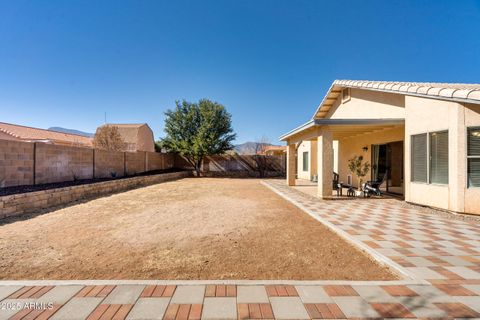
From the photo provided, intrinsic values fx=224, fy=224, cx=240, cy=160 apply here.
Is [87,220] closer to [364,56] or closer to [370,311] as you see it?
[370,311]

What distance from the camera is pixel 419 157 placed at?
7883 millimetres

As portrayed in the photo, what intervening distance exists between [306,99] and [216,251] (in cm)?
1917

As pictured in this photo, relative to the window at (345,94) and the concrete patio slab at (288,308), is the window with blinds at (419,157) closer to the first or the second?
the window at (345,94)

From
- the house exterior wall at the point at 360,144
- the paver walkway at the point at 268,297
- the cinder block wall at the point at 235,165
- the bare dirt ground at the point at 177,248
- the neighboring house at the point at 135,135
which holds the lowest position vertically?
the bare dirt ground at the point at 177,248

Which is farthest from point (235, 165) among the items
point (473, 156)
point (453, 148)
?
point (473, 156)

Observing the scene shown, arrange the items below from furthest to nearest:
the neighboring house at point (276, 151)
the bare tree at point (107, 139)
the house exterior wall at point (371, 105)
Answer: the neighboring house at point (276, 151) → the bare tree at point (107, 139) → the house exterior wall at point (371, 105)

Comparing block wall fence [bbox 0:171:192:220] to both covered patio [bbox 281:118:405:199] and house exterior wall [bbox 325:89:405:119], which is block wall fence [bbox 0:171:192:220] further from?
house exterior wall [bbox 325:89:405:119]

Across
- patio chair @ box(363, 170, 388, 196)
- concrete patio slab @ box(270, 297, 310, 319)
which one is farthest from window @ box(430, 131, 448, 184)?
concrete patio slab @ box(270, 297, 310, 319)

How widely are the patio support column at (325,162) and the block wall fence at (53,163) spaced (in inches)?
440

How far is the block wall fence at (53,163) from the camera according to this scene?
7.63 metres

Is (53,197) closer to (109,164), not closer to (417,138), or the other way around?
(109,164)

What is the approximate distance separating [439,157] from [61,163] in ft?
47.4

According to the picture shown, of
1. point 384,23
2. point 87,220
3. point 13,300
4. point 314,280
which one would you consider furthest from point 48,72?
point 384,23

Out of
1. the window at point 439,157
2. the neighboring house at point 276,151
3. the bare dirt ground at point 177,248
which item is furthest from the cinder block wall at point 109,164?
the neighboring house at point 276,151
